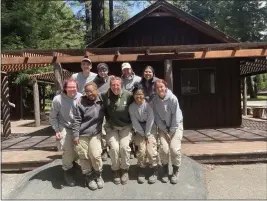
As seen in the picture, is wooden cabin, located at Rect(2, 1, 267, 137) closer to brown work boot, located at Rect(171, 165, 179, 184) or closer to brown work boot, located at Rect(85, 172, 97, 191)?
brown work boot, located at Rect(171, 165, 179, 184)

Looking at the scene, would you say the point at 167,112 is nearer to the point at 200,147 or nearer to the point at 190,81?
the point at 200,147

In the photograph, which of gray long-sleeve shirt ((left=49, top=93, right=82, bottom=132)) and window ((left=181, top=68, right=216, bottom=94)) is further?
window ((left=181, top=68, right=216, bottom=94))

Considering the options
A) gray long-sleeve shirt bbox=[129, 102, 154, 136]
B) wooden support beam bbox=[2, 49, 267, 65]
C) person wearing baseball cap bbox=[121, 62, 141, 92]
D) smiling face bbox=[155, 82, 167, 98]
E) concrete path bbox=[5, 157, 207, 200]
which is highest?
wooden support beam bbox=[2, 49, 267, 65]

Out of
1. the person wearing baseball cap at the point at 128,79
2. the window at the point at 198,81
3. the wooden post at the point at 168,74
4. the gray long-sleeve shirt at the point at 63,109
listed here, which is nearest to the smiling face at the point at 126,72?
the person wearing baseball cap at the point at 128,79

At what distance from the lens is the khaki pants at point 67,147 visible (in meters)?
5.76

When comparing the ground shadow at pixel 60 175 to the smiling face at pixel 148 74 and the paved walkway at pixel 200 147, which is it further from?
the smiling face at pixel 148 74

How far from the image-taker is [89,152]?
5605 mm

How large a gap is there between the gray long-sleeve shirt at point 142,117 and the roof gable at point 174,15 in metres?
6.52

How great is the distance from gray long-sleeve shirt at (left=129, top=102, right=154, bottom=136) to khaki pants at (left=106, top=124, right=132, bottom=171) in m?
0.17

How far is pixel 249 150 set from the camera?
7.79 metres

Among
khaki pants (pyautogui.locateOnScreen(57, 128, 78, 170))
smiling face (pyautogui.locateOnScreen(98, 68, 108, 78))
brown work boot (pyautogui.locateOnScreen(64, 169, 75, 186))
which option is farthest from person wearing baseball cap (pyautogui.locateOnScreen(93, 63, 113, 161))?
brown work boot (pyautogui.locateOnScreen(64, 169, 75, 186))

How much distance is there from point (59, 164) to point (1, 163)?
1.52 meters

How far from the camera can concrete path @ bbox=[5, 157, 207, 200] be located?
5547mm

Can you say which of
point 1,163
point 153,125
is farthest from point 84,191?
point 1,163
